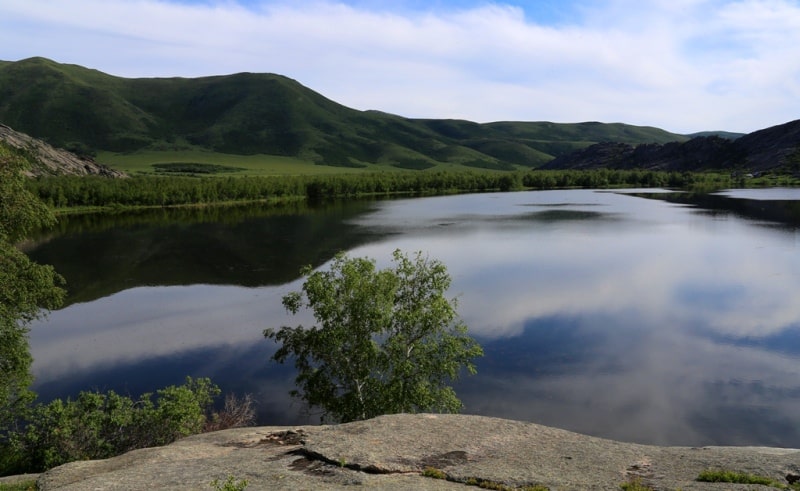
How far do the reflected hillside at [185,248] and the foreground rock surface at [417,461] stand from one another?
53094 millimetres

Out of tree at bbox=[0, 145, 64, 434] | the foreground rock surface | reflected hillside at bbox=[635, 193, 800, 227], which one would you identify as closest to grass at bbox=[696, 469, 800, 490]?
the foreground rock surface

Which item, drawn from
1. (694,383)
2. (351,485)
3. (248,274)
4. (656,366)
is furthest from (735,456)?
(248,274)

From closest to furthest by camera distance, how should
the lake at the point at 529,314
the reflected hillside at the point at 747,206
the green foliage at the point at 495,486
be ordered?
the green foliage at the point at 495,486 < the lake at the point at 529,314 < the reflected hillside at the point at 747,206

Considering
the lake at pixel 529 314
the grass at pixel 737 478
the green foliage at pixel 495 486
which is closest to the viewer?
the grass at pixel 737 478

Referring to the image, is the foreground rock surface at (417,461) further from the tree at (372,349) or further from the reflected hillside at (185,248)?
the reflected hillside at (185,248)

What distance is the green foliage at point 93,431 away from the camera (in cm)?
2653

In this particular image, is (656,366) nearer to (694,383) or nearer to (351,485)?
(694,383)

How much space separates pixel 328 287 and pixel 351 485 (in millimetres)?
16308

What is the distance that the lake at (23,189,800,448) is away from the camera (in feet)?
125

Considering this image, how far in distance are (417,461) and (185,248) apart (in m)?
89.4

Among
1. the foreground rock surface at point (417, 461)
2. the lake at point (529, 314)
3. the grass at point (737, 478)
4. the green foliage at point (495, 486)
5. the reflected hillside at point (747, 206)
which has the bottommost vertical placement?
the lake at point (529, 314)

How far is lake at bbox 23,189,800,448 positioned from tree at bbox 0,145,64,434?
33.8 feet

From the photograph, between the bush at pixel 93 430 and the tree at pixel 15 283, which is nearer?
the bush at pixel 93 430

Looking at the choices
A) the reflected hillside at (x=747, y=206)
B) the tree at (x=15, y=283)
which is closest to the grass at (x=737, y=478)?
the tree at (x=15, y=283)
